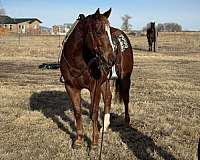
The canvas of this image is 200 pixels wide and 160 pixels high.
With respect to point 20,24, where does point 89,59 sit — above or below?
below

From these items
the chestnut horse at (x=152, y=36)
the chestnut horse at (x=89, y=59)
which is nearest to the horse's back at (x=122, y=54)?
the chestnut horse at (x=89, y=59)

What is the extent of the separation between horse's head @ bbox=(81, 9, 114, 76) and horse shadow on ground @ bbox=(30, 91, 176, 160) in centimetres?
159

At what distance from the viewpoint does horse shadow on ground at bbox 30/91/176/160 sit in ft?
19.7

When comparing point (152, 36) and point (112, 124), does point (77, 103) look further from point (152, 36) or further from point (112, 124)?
point (152, 36)

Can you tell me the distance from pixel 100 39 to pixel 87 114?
12.0 feet

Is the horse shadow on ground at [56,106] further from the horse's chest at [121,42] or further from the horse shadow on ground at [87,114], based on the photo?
the horse's chest at [121,42]

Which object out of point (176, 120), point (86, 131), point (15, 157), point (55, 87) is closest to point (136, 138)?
point (86, 131)

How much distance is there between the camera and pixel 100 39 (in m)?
5.22

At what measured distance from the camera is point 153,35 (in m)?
33.5

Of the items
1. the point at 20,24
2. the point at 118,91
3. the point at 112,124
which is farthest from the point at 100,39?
the point at 20,24

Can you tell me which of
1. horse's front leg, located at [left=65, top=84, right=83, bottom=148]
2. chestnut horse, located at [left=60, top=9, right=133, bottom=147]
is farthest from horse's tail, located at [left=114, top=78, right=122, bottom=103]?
horse's front leg, located at [left=65, top=84, right=83, bottom=148]

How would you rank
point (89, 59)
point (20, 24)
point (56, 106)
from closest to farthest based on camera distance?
point (89, 59)
point (56, 106)
point (20, 24)

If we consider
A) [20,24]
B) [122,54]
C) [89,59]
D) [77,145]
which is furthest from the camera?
[20,24]

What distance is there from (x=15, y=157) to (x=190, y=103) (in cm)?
536
